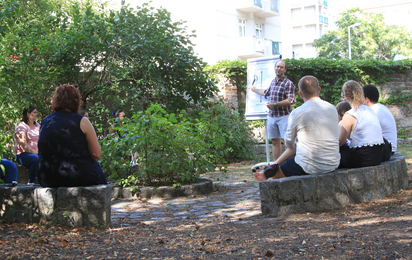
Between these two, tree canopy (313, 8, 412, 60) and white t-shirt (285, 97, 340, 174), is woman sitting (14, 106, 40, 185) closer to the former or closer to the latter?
white t-shirt (285, 97, 340, 174)

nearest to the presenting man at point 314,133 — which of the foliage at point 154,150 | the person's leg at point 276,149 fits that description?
the foliage at point 154,150

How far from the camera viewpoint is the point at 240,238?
3.81 m

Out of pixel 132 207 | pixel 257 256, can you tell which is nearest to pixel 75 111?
pixel 132 207

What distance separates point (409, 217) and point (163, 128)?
3.55 m

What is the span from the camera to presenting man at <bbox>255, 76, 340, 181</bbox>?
4.83 metres

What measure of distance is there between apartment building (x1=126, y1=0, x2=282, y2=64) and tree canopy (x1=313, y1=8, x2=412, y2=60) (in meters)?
12.6

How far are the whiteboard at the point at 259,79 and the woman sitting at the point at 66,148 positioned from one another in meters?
6.14

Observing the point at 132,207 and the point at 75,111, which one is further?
the point at 132,207

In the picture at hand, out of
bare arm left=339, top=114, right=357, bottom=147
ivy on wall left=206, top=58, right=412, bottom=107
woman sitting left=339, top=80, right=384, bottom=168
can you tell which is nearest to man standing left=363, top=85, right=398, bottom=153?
woman sitting left=339, top=80, right=384, bottom=168

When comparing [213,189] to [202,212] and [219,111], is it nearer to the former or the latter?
[202,212]

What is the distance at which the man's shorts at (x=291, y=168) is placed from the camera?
500 cm

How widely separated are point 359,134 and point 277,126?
2773 millimetres

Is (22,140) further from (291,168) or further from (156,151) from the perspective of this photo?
(291,168)

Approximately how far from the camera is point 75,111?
183 inches
